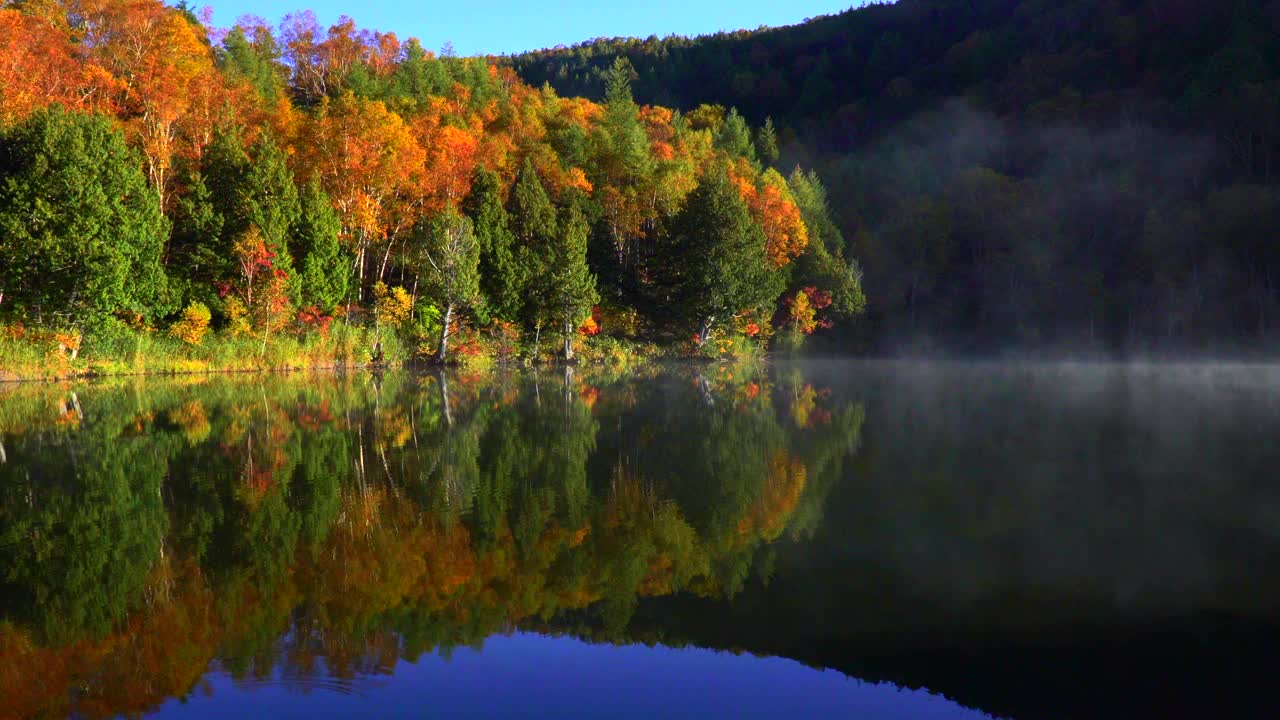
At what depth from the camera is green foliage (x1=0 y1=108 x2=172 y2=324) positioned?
90.1 ft

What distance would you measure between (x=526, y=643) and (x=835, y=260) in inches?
2393

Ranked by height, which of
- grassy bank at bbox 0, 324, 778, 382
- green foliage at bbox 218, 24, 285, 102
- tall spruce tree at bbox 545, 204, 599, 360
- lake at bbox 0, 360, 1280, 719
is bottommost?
lake at bbox 0, 360, 1280, 719

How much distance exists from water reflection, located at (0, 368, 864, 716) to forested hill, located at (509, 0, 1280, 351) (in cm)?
5973

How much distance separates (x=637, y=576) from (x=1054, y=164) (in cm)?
9179

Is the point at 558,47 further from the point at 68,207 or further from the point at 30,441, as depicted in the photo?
the point at 30,441

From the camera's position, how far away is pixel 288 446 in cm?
1416

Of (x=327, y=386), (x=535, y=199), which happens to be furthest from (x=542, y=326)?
(x=327, y=386)

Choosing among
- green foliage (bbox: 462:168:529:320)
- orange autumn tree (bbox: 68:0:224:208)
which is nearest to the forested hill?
green foliage (bbox: 462:168:529:320)

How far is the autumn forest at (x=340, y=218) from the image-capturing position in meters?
29.1

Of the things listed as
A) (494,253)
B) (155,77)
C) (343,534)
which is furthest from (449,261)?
(343,534)

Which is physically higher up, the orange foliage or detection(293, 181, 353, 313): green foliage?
the orange foliage

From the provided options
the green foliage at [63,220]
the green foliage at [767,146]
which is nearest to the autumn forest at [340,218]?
the green foliage at [63,220]

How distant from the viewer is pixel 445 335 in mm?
42000

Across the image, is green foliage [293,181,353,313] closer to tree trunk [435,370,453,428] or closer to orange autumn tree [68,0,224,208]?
orange autumn tree [68,0,224,208]
